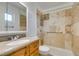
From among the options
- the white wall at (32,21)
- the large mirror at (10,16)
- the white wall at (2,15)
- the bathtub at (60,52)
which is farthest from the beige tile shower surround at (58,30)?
the white wall at (2,15)

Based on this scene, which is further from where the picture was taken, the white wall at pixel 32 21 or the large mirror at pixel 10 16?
the white wall at pixel 32 21

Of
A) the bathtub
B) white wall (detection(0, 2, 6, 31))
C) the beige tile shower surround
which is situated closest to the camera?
white wall (detection(0, 2, 6, 31))

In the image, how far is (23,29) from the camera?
94.2 inches

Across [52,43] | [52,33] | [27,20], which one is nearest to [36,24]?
[27,20]

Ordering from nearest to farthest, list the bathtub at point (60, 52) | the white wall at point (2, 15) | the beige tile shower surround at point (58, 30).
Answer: the white wall at point (2, 15), the bathtub at point (60, 52), the beige tile shower surround at point (58, 30)

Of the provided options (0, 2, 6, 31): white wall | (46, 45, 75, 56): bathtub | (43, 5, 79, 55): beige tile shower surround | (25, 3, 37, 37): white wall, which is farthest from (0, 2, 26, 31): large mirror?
(43, 5, 79, 55): beige tile shower surround

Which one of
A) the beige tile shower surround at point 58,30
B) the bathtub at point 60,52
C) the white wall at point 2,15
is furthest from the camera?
the beige tile shower surround at point 58,30

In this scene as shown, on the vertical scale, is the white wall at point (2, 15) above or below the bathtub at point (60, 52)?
above

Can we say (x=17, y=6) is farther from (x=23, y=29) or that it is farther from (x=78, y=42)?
(x=78, y=42)

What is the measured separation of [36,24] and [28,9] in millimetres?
493

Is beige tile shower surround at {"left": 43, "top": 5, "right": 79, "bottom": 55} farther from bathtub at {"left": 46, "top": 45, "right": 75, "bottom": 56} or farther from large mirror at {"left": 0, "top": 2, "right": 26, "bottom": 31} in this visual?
large mirror at {"left": 0, "top": 2, "right": 26, "bottom": 31}

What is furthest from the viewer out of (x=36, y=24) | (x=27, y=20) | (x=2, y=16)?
(x=36, y=24)

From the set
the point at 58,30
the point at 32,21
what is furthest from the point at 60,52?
the point at 32,21

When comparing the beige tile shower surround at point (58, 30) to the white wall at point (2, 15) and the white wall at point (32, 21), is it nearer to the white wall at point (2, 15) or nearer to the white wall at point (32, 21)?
the white wall at point (32, 21)
